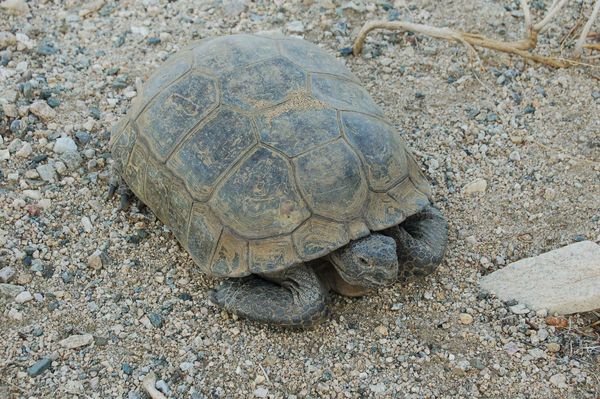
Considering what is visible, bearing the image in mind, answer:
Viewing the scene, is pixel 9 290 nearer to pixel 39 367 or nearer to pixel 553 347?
pixel 39 367

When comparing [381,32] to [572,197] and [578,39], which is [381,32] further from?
[572,197]

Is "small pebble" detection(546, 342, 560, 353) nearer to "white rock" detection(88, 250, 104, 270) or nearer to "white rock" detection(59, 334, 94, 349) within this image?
"white rock" detection(59, 334, 94, 349)

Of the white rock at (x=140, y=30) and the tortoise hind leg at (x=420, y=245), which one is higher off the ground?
the white rock at (x=140, y=30)

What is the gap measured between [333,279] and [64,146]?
205 centimetres

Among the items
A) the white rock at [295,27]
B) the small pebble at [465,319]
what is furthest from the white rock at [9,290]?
the white rock at [295,27]

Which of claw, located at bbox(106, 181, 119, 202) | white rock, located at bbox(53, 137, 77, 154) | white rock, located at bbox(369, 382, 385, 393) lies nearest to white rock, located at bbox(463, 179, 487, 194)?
white rock, located at bbox(369, 382, 385, 393)

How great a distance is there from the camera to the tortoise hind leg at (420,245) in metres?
4.02

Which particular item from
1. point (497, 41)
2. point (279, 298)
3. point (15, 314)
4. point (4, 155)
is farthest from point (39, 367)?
point (497, 41)

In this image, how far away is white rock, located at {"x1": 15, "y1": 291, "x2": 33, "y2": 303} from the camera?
3.93 metres

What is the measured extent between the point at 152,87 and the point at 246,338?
5.32 ft

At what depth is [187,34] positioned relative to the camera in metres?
5.82

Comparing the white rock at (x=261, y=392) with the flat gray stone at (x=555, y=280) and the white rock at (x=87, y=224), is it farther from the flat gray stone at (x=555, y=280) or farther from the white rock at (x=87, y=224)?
the white rock at (x=87, y=224)

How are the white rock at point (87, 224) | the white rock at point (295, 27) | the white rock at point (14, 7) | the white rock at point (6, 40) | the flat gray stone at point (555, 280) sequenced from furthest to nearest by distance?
1. the white rock at point (14, 7)
2. the white rock at point (295, 27)
3. the white rock at point (6, 40)
4. the white rock at point (87, 224)
5. the flat gray stone at point (555, 280)

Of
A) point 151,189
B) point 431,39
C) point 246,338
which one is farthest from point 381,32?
point 246,338
